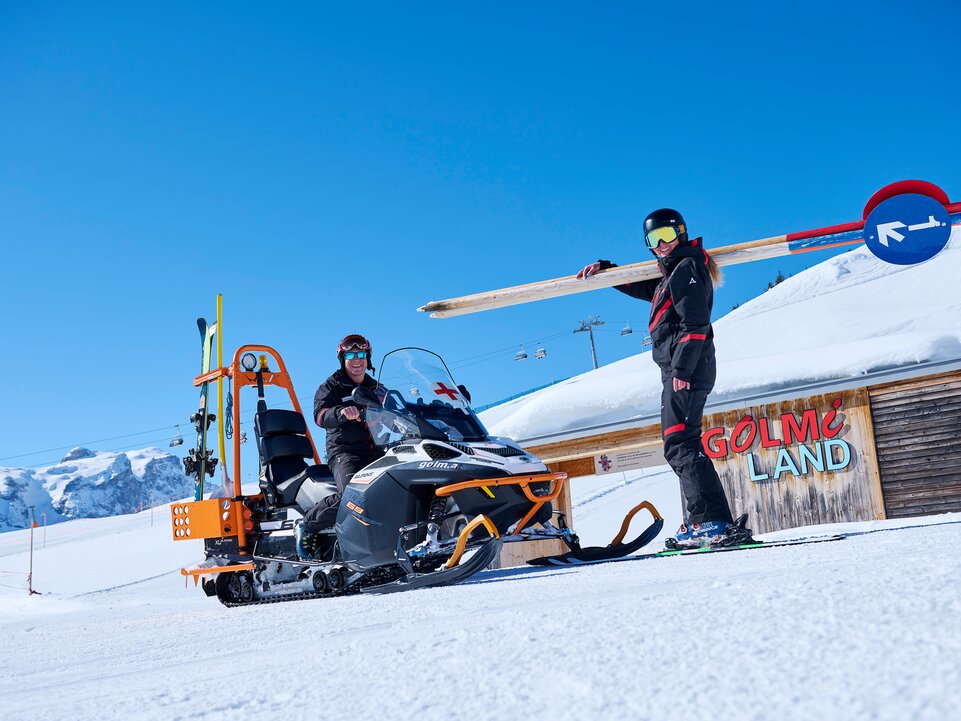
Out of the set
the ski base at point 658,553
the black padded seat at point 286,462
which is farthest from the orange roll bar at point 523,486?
the black padded seat at point 286,462

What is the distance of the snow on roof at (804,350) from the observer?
11.4 m

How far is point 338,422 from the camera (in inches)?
231

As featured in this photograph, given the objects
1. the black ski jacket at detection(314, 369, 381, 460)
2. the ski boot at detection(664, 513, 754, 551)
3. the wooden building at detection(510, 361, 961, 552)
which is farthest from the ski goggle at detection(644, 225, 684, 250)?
the wooden building at detection(510, 361, 961, 552)

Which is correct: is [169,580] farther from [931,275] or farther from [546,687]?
[931,275]

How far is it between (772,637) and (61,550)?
3033cm

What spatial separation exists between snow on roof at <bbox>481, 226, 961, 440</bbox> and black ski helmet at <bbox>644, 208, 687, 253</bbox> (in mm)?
7147

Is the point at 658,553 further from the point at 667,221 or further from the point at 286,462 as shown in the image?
the point at 286,462

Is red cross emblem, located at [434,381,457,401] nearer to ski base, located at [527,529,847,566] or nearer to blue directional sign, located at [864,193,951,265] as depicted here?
ski base, located at [527,529,847,566]

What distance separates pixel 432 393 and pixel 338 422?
2.50 ft

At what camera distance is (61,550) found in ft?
89.2

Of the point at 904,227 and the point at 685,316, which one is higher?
the point at 904,227

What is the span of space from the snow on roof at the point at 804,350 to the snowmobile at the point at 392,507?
7119 millimetres

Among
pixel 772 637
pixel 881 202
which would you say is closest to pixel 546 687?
pixel 772 637

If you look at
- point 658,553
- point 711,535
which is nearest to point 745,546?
point 711,535
